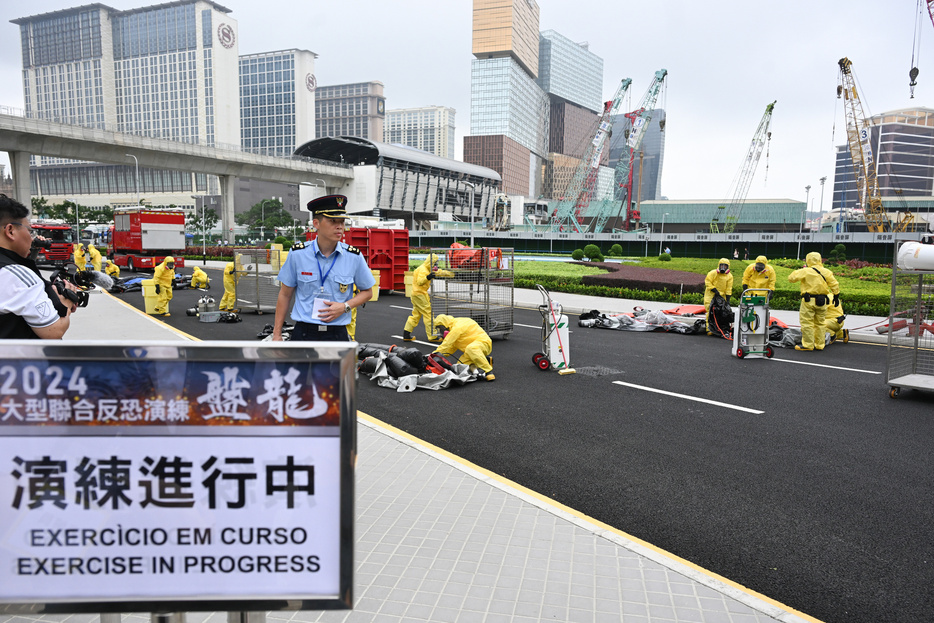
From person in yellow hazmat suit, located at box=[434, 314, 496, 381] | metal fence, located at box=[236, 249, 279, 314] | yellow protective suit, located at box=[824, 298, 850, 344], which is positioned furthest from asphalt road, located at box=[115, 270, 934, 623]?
metal fence, located at box=[236, 249, 279, 314]

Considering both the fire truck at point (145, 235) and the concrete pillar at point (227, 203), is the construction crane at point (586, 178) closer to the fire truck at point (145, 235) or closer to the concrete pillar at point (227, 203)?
the concrete pillar at point (227, 203)

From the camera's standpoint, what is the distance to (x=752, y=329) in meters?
10.8

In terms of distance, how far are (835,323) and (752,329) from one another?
250cm

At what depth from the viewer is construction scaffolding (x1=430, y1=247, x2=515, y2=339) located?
1200cm

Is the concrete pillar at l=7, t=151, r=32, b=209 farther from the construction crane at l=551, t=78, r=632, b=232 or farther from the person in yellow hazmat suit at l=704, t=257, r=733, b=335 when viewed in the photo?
the construction crane at l=551, t=78, r=632, b=232

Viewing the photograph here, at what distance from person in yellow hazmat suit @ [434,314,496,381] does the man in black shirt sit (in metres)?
5.82

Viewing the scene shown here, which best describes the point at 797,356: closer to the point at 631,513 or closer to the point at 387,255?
the point at 631,513

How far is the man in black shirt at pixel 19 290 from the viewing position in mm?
2984

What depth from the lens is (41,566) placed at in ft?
5.91

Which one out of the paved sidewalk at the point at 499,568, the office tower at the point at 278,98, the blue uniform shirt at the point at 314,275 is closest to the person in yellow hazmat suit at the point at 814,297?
the paved sidewalk at the point at 499,568

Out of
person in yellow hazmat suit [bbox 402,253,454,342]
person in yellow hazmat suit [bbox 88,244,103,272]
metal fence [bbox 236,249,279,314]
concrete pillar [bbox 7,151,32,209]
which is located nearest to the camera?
person in yellow hazmat suit [bbox 402,253,454,342]

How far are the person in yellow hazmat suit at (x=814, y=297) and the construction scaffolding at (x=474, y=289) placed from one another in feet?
17.7

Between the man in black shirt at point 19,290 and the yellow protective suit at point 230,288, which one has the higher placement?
the man in black shirt at point 19,290

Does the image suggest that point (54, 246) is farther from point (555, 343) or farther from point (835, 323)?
point (835, 323)
